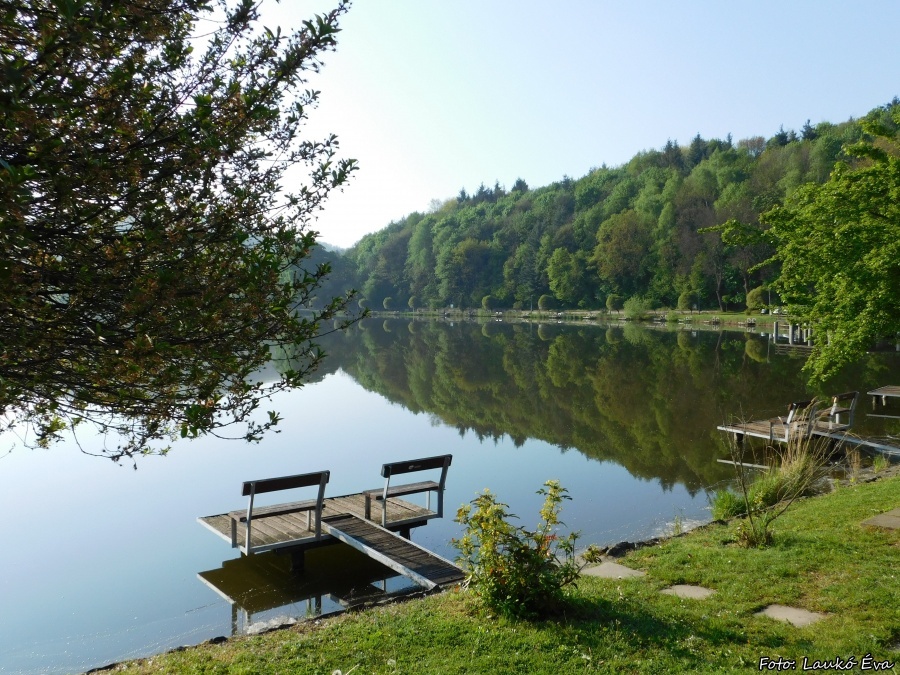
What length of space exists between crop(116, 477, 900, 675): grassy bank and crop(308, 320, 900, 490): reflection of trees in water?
7.52 meters

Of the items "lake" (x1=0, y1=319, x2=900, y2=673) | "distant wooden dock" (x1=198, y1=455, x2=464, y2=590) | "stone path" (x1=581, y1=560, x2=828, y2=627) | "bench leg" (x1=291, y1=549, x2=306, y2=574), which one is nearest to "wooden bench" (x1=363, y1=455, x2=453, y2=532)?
"distant wooden dock" (x1=198, y1=455, x2=464, y2=590)

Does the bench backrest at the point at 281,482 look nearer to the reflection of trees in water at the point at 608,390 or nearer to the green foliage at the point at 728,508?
the green foliage at the point at 728,508

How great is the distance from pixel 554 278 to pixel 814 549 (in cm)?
8260

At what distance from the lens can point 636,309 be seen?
72438mm

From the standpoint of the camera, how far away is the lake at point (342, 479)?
28.5ft

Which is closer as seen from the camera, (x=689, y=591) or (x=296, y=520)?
(x=689, y=591)

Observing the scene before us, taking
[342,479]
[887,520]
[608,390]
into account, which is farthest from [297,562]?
[608,390]

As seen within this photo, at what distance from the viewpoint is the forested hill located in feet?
233

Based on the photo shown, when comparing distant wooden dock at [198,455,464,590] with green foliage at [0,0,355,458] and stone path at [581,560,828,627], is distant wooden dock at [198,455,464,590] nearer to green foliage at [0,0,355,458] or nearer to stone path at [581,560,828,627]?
stone path at [581,560,828,627]

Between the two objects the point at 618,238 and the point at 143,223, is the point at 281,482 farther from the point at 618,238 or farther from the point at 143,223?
the point at 618,238

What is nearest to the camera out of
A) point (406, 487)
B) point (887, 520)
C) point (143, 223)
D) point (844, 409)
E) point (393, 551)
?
point (143, 223)

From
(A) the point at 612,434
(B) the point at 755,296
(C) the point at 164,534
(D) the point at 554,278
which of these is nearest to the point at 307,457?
(C) the point at 164,534

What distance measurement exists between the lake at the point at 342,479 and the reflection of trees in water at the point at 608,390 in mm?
116

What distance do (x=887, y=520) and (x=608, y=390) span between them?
18.1 metres
